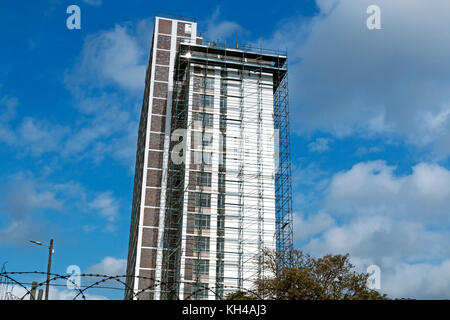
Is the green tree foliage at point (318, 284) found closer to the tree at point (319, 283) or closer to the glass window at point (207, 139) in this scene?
the tree at point (319, 283)

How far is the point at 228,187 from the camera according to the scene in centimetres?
6172

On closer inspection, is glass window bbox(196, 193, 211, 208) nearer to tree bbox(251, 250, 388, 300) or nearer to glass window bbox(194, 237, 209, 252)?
glass window bbox(194, 237, 209, 252)

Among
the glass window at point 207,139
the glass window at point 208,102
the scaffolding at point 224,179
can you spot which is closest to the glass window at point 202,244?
the scaffolding at point 224,179

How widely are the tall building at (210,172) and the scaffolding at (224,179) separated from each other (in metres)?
0.12

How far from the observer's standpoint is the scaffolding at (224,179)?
58.1m

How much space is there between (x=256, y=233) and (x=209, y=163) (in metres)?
10.2

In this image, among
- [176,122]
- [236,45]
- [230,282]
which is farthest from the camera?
[236,45]

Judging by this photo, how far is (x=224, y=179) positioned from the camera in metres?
62.2

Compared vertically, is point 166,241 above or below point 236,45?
below

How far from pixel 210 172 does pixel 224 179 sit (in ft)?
6.23

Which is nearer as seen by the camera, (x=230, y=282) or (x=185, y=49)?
(x=230, y=282)
